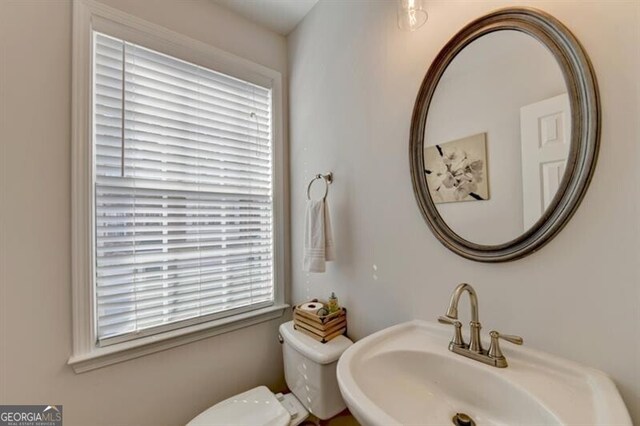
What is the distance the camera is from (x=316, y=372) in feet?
3.85

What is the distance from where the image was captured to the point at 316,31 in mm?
1557

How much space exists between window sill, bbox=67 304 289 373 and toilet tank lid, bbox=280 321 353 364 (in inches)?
11.3

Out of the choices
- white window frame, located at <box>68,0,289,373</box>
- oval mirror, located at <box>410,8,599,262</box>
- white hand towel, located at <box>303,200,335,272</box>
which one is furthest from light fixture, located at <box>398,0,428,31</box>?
white window frame, located at <box>68,0,289,373</box>

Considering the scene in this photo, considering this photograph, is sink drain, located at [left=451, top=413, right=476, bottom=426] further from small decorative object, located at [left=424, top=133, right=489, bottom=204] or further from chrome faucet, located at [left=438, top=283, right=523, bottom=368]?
small decorative object, located at [left=424, top=133, right=489, bottom=204]

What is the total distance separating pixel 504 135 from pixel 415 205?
1.20 ft

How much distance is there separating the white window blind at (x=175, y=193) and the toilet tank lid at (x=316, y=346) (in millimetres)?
415

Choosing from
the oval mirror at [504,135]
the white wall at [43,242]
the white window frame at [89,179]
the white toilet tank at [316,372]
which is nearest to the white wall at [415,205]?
the oval mirror at [504,135]

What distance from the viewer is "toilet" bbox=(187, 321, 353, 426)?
3.79 ft

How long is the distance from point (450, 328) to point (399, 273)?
0.27 meters

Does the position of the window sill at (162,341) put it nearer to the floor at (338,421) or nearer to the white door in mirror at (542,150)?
the floor at (338,421)

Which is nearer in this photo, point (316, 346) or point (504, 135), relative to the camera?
point (504, 135)

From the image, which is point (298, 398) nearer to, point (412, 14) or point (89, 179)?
point (89, 179)

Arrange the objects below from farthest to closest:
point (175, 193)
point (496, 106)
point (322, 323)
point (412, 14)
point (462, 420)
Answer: point (175, 193) < point (322, 323) < point (412, 14) < point (496, 106) < point (462, 420)

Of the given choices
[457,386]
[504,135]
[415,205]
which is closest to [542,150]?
[504,135]
